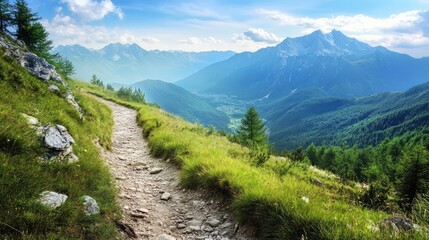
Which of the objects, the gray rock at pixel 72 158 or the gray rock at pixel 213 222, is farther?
the gray rock at pixel 72 158

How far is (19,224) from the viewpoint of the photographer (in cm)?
405

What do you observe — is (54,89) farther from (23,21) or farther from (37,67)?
(23,21)

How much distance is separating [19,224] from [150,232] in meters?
2.88

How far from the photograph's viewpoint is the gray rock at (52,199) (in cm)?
470

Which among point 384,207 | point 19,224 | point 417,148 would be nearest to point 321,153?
point 417,148

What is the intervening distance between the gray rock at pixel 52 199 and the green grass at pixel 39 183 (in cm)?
10

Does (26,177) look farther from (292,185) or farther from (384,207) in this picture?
(384,207)

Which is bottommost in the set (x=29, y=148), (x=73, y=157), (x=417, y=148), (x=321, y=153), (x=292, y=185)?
(x=321, y=153)

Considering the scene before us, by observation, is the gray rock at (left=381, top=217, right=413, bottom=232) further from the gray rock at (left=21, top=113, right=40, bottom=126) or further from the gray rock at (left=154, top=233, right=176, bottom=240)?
the gray rock at (left=21, top=113, right=40, bottom=126)

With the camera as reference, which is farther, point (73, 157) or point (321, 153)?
point (321, 153)

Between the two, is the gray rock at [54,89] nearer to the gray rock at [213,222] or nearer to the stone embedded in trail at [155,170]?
the stone embedded in trail at [155,170]

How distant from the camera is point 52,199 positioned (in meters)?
4.91

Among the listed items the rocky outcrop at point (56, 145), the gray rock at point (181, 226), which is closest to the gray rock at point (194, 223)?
the gray rock at point (181, 226)

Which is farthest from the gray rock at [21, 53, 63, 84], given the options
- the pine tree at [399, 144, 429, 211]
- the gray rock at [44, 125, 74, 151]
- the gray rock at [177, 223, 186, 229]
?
the pine tree at [399, 144, 429, 211]
